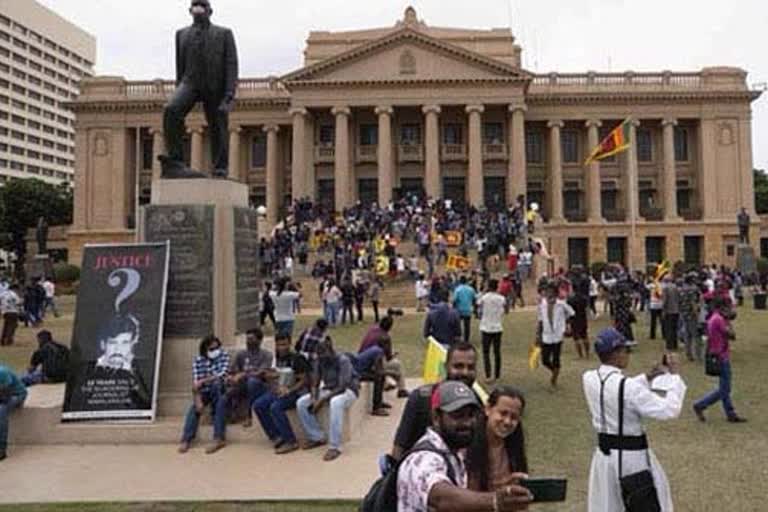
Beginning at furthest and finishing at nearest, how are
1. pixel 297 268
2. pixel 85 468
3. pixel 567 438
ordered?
pixel 297 268 → pixel 567 438 → pixel 85 468

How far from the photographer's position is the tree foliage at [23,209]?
2749 inches

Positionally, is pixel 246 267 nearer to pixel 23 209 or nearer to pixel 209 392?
pixel 209 392

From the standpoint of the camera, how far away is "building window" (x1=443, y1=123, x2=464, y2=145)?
57375 mm

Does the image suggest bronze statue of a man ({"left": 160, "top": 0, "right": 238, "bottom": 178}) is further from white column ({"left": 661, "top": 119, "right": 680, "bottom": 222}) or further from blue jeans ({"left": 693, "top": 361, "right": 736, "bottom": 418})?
white column ({"left": 661, "top": 119, "right": 680, "bottom": 222})

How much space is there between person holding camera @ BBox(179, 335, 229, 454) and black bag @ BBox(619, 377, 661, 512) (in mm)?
5615

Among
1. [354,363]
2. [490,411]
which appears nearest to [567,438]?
[354,363]

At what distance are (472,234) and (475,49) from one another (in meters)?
26.8

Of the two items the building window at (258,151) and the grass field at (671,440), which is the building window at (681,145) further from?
the grass field at (671,440)

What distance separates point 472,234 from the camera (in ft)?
126

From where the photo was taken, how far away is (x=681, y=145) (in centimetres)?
5903

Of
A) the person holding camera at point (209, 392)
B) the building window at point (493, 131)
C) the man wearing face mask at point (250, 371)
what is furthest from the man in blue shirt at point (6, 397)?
the building window at point (493, 131)

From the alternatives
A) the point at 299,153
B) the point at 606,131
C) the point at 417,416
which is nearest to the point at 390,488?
the point at 417,416

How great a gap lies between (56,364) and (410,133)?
47.7 m

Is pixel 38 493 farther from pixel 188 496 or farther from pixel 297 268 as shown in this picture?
pixel 297 268
